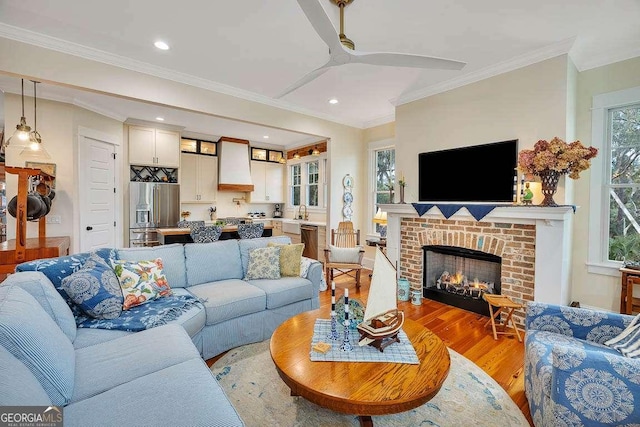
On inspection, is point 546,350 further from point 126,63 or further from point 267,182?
point 267,182

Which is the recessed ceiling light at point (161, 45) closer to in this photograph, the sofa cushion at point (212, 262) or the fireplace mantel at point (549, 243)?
the sofa cushion at point (212, 262)

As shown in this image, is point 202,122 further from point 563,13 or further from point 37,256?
point 563,13

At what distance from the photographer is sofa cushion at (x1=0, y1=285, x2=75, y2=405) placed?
117 cm

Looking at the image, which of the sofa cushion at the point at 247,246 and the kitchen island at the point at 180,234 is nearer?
the sofa cushion at the point at 247,246

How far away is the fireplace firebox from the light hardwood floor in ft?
0.39

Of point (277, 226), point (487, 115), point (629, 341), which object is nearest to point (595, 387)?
point (629, 341)

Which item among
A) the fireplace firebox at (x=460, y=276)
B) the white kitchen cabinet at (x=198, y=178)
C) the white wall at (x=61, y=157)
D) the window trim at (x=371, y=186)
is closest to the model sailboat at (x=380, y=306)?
the fireplace firebox at (x=460, y=276)

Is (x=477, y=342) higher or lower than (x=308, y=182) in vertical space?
lower

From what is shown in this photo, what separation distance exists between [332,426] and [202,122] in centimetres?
529

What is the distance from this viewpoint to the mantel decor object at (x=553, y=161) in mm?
2578

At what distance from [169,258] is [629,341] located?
3516mm

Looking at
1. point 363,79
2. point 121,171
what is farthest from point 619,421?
point 121,171

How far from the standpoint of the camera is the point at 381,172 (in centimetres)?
547

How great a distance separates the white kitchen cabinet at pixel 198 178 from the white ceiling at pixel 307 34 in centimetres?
301
